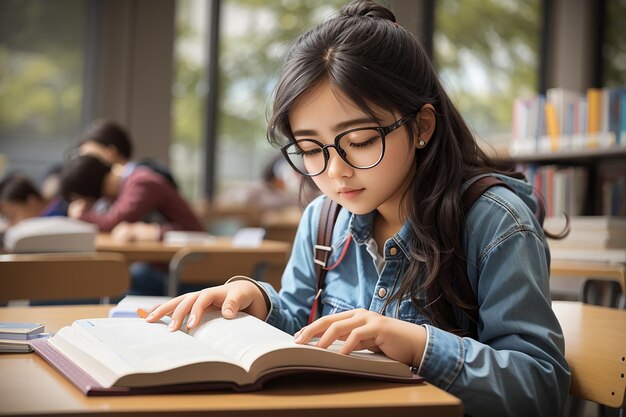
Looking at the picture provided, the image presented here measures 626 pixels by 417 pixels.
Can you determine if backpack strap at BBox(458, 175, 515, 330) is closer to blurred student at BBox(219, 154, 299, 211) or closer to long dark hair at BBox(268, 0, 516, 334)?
long dark hair at BBox(268, 0, 516, 334)

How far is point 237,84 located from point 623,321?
6.06 m

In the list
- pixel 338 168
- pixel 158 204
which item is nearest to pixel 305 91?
pixel 338 168

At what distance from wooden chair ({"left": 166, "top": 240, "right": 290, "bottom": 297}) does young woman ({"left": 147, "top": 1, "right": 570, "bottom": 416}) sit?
1886 millimetres

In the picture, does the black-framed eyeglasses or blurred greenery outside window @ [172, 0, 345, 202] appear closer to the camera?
the black-framed eyeglasses

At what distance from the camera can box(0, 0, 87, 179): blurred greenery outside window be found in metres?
6.04

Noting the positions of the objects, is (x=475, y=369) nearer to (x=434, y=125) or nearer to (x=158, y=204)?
(x=434, y=125)

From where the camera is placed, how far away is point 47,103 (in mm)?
6270

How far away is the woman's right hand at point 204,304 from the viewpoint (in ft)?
3.20

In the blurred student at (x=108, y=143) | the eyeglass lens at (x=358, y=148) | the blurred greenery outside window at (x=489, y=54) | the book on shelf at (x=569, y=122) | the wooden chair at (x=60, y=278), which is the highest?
the blurred greenery outside window at (x=489, y=54)

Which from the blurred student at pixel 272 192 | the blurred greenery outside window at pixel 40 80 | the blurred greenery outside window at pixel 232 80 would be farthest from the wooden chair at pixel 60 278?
the blurred greenery outside window at pixel 232 80

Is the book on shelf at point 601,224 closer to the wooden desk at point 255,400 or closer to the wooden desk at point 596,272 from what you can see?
the wooden desk at point 596,272

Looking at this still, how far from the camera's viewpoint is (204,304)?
100 cm

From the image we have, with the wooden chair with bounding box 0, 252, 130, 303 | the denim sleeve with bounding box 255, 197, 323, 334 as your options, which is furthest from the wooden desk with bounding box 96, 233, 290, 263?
the denim sleeve with bounding box 255, 197, 323, 334

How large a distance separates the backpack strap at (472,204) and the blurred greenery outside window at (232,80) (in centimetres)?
582
